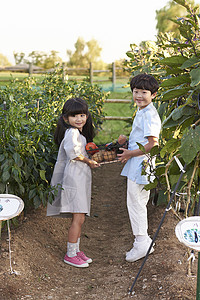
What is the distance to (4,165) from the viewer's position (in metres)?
2.79

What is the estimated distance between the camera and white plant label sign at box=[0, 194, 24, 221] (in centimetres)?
208

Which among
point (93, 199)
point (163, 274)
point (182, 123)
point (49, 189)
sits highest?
point (182, 123)

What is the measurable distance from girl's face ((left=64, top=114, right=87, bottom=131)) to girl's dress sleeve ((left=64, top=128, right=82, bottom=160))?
0.04 m

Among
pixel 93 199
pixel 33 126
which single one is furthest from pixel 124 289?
pixel 93 199

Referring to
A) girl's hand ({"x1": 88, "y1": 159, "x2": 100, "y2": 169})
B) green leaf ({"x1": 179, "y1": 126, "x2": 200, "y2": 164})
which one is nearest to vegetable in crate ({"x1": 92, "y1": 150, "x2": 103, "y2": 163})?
girl's hand ({"x1": 88, "y1": 159, "x2": 100, "y2": 169})

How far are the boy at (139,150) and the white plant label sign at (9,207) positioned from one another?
0.98 meters

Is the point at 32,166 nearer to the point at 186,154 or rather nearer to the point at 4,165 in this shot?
the point at 4,165

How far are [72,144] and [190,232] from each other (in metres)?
1.51

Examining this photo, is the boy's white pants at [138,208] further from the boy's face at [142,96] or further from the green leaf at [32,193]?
the green leaf at [32,193]

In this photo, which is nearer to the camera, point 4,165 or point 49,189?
point 4,165

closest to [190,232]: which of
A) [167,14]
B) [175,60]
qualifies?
[175,60]

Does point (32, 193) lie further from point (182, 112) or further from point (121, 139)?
point (182, 112)

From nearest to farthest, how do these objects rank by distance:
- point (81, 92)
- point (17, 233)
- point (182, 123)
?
point (182, 123) < point (17, 233) < point (81, 92)

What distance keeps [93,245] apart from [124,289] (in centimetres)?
94
